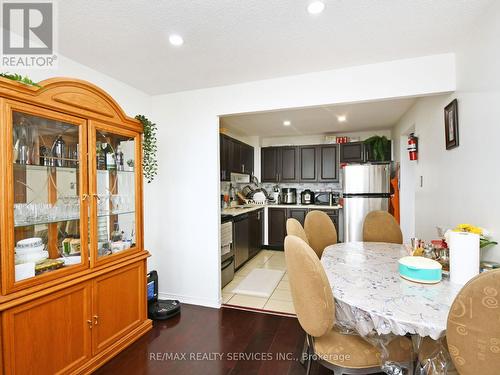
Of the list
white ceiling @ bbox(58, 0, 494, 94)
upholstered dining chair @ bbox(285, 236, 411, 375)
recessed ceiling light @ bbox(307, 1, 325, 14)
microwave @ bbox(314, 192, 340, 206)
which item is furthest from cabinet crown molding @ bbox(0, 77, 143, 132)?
microwave @ bbox(314, 192, 340, 206)

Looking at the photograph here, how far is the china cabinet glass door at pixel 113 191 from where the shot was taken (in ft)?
6.33

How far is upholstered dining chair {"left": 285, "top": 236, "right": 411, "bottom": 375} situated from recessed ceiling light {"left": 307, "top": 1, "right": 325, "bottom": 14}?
1360 mm

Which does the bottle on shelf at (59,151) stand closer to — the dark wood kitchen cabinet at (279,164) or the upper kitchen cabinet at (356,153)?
the dark wood kitchen cabinet at (279,164)

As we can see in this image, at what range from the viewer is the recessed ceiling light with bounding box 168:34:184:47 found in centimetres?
180

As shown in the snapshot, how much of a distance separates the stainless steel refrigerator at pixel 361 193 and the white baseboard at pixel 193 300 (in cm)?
266

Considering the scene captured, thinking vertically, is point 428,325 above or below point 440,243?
below

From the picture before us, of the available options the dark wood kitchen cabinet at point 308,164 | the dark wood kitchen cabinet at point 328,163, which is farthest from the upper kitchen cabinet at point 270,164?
the dark wood kitchen cabinet at point 328,163

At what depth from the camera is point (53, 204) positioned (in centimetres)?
174

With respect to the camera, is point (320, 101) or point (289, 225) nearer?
point (289, 225)

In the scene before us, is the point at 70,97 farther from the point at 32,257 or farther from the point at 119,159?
the point at 32,257

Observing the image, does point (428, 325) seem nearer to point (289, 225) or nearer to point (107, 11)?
point (289, 225)

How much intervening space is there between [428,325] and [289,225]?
1099mm

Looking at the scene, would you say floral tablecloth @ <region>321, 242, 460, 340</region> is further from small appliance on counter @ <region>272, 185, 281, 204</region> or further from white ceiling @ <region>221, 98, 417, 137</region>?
small appliance on counter @ <region>272, 185, 281, 204</region>

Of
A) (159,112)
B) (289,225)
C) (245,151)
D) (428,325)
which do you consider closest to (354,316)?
(428,325)
